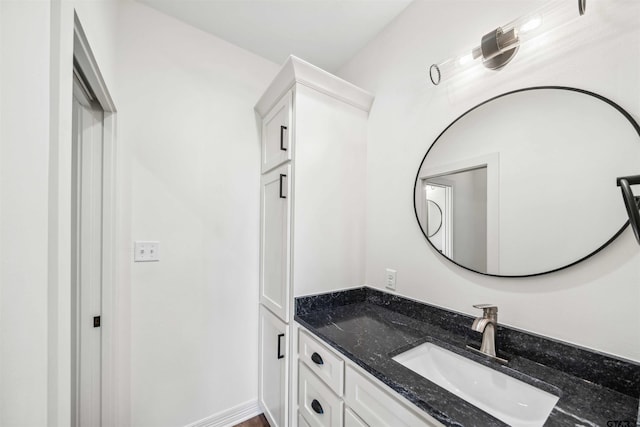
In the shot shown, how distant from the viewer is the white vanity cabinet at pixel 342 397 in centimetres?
79

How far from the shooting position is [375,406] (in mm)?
875

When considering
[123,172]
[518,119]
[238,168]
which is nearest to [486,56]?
[518,119]

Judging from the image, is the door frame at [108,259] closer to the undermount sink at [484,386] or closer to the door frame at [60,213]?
the door frame at [60,213]

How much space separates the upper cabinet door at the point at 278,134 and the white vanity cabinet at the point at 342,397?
3.32 feet

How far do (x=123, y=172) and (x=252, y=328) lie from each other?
1.30 meters

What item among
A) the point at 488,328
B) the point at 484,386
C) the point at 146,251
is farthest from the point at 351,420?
the point at 146,251

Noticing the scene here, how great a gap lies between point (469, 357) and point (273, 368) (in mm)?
1153

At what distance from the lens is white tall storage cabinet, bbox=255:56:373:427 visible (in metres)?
1.39

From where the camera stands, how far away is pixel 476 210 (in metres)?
1.14

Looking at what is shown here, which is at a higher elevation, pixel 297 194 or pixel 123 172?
pixel 123 172

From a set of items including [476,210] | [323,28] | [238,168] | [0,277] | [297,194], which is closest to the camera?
[0,277]

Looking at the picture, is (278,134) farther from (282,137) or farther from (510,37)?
(510,37)

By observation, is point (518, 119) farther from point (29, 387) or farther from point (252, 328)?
point (252, 328)

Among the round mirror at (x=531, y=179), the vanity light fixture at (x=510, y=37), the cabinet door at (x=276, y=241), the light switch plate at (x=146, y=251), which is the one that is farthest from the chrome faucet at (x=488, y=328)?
the light switch plate at (x=146, y=251)
